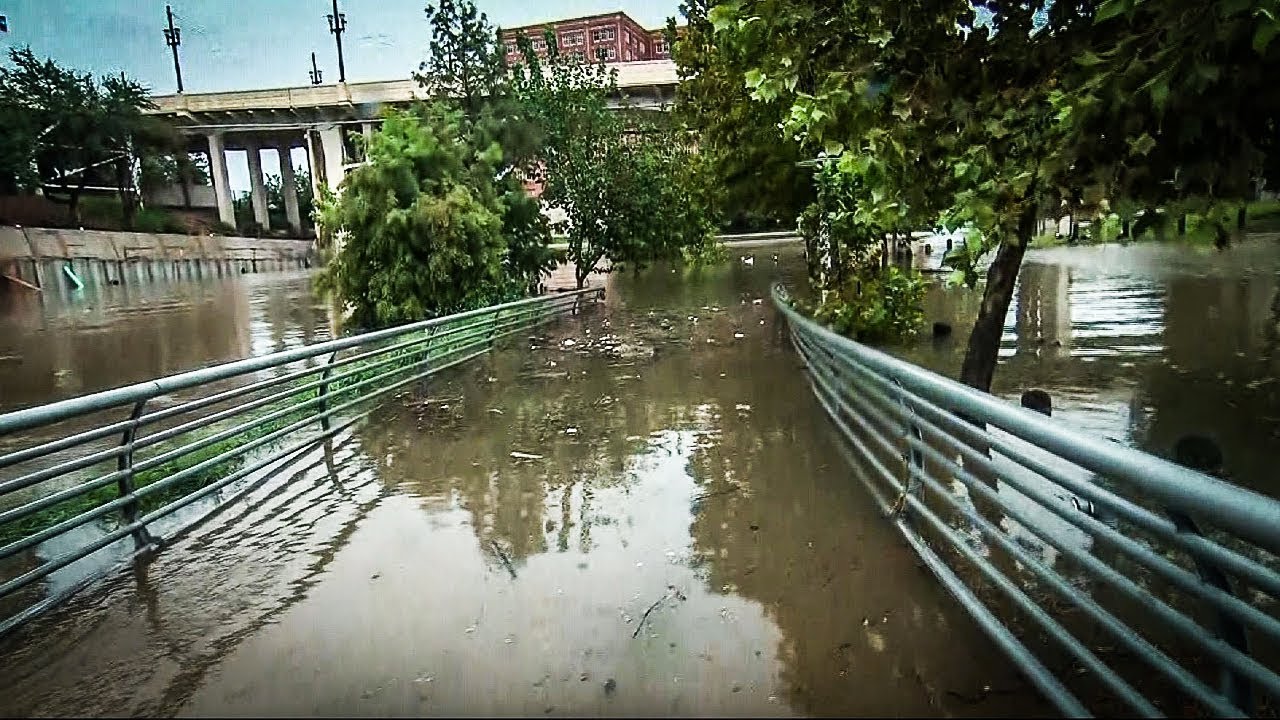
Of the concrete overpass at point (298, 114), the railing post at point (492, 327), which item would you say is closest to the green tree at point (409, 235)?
the railing post at point (492, 327)

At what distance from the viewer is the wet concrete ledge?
32.2m

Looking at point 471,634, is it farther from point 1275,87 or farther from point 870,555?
point 1275,87

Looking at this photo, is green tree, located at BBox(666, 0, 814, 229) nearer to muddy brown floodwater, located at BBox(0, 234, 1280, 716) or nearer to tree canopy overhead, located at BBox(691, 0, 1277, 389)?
muddy brown floodwater, located at BBox(0, 234, 1280, 716)

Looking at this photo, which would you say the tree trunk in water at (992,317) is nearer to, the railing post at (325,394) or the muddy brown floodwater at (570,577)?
the muddy brown floodwater at (570,577)

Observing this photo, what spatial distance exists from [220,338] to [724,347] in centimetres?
1209

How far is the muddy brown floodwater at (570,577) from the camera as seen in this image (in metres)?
2.74

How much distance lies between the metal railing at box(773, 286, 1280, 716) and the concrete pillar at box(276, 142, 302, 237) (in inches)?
2391

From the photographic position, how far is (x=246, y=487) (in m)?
5.84

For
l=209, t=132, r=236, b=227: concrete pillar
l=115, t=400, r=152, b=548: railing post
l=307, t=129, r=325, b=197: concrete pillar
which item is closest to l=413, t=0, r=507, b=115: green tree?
l=115, t=400, r=152, b=548: railing post

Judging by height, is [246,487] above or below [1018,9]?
below

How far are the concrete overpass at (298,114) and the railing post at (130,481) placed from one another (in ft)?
98.0

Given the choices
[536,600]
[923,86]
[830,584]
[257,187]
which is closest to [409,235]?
[923,86]

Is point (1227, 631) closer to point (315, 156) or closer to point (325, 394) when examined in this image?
point (325, 394)

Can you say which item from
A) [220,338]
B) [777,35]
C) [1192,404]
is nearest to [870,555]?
[777,35]
